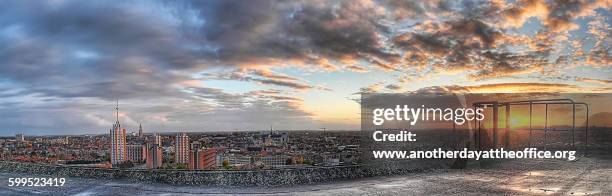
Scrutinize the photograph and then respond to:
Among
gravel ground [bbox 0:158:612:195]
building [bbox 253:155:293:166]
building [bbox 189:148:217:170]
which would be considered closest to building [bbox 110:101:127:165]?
building [bbox 189:148:217:170]

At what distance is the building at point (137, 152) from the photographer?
23620 mm

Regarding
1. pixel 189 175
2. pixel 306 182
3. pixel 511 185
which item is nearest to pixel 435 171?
pixel 511 185

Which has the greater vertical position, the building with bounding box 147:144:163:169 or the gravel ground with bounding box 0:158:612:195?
the gravel ground with bounding box 0:158:612:195

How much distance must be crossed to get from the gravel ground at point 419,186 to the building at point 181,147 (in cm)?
1007

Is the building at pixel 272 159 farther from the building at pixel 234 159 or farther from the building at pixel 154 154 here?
the building at pixel 154 154

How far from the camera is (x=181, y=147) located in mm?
23047

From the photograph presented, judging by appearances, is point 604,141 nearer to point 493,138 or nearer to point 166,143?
point 493,138

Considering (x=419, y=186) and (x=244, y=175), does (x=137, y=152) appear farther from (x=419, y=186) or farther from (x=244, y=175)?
(x=419, y=186)

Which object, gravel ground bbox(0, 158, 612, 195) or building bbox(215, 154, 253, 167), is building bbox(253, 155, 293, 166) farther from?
gravel ground bbox(0, 158, 612, 195)


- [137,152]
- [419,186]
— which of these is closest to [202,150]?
[137,152]

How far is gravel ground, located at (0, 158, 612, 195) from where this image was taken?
9.01 m

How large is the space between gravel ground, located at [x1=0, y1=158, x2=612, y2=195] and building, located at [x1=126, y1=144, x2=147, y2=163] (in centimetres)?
1198

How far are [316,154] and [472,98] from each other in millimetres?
6459

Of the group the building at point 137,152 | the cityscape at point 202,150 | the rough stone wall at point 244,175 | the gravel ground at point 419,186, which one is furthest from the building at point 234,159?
the gravel ground at point 419,186
